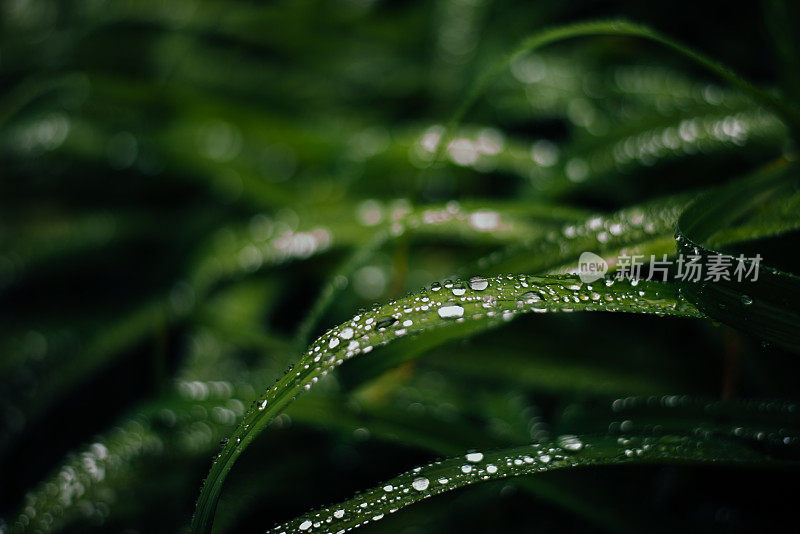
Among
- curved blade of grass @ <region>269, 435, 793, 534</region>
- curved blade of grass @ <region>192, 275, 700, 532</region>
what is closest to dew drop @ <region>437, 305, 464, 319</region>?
curved blade of grass @ <region>192, 275, 700, 532</region>

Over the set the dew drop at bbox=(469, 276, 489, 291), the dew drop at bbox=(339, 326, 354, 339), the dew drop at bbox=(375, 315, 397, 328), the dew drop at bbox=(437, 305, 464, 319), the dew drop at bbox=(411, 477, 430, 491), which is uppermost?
the dew drop at bbox=(469, 276, 489, 291)

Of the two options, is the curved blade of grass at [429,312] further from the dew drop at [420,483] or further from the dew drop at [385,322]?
the dew drop at [420,483]

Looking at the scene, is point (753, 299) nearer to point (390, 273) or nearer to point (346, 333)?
point (346, 333)

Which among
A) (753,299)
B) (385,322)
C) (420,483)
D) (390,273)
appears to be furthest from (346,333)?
(390,273)

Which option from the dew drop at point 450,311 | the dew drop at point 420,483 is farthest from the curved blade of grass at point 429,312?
the dew drop at point 420,483

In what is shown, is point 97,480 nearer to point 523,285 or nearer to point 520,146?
point 523,285

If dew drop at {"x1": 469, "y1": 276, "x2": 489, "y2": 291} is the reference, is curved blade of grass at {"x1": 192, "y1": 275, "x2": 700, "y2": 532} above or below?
below

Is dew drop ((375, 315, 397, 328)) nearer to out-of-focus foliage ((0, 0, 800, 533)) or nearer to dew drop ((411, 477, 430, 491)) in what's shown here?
out-of-focus foliage ((0, 0, 800, 533))
